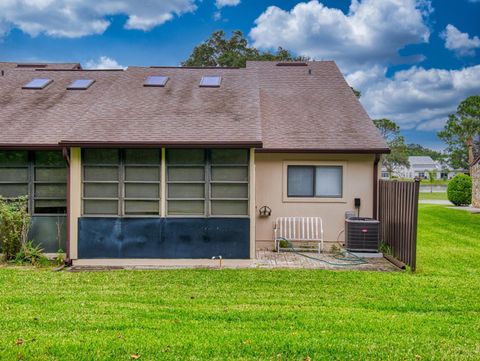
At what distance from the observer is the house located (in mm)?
8500

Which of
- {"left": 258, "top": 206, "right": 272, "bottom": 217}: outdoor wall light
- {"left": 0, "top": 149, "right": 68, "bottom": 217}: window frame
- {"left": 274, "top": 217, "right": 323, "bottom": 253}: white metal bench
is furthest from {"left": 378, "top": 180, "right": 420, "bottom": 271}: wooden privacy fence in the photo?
{"left": 0, "top": 149, "right": 68, "bottom": 217}: window frame

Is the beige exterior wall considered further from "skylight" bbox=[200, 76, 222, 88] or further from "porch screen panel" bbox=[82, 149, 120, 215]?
"skylight" bbox=[200, 76, 222, 88]

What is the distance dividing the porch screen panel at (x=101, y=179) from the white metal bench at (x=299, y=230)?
12.9ft

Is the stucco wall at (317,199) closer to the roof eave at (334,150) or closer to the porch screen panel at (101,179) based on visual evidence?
the roof eave at (334,150)

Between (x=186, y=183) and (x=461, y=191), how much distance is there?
20808 mm

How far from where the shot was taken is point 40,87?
38.1 feet

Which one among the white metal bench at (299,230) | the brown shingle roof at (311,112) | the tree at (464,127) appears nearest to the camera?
the white metal bench at (299,230)

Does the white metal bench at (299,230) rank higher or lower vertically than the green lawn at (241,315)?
higher

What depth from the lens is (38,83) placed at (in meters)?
11.9

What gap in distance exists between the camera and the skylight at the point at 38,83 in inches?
458

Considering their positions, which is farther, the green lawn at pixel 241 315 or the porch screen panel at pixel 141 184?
the porch screen panel at pixel 141 184

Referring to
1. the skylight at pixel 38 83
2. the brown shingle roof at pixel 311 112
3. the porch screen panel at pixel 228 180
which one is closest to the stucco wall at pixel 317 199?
the brown shingle roof at pixel 311 112

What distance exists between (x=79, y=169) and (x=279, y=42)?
22.3 metres

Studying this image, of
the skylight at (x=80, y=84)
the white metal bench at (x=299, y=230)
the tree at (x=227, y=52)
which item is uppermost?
the tree at (x=227, y=52)
